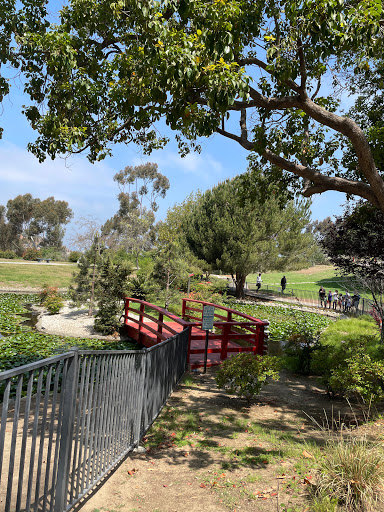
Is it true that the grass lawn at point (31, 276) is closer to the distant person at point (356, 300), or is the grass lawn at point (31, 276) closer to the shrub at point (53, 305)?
the shrub at point (53, 305)

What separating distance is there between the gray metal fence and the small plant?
1.17m

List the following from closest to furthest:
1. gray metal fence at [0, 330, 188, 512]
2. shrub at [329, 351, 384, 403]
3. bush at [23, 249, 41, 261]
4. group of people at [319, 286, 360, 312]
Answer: gray metal fence at [0, 330, 188, 512], shrub at [329, 351, 384, 403], group of people at [319, 286, 360, 312], bush at [23, 249, 41, 261]

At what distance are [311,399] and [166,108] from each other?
5983 millimetres

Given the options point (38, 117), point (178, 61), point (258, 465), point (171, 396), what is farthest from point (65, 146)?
point (258, 465)

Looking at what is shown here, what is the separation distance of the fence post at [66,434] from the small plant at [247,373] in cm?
409

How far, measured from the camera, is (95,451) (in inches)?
143

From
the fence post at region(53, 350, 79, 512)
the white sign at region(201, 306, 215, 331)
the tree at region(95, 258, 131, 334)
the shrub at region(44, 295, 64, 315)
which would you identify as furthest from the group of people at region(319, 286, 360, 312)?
the fence post at region(53, 350, 79, 512)

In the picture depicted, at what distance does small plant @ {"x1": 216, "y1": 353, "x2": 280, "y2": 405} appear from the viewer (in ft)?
22.0

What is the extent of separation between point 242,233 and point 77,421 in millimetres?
27568

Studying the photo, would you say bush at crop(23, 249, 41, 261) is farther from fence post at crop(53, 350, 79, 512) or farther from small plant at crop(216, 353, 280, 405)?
fence post at crop(53, 350, 79, 512)

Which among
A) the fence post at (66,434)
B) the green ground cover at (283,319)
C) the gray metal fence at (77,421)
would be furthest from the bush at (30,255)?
the fence post at (66,434)

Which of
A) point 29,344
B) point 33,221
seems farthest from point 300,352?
point 33,221

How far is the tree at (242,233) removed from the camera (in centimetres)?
3033

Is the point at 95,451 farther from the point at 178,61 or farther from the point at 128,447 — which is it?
the point at 178,61
